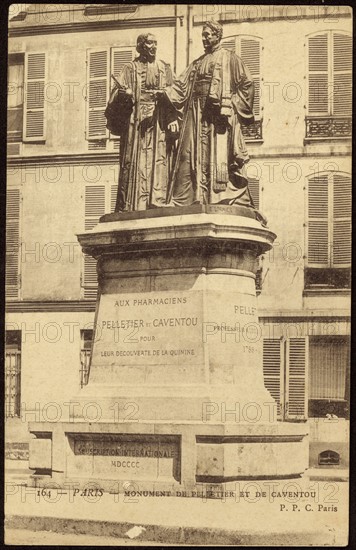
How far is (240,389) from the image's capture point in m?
11.9

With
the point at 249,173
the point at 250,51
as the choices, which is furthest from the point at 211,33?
the point at 249,173

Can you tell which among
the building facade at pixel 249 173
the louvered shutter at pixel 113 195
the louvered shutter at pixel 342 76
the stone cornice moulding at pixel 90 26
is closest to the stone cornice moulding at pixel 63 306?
the building facade at pixel 249 173

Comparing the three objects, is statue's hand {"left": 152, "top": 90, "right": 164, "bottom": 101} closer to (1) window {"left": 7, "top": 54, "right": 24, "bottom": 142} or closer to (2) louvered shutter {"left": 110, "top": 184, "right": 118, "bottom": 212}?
(1) window {"left": 7, "top": 54, "right": 24, "bottom": 142}

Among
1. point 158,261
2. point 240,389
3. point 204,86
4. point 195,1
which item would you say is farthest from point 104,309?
point 195,1

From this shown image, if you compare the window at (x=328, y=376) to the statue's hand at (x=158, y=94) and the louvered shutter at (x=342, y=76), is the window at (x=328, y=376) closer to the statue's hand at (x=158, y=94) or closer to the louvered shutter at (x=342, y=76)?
the louvered shutter at (x=342, y=76)

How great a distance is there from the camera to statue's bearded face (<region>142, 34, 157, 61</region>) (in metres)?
12.7

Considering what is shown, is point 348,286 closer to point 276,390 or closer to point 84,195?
point 276,390

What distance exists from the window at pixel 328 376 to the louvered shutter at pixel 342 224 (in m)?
0.93

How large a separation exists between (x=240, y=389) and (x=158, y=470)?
106cm

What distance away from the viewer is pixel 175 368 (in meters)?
11.9

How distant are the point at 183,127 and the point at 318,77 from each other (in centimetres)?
183

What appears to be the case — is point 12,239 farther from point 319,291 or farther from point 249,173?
point 319,291

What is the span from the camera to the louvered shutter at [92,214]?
16.2 meters

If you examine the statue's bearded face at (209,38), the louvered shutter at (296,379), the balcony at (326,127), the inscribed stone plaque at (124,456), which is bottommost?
the inscribed stone plaque at (124,456)
